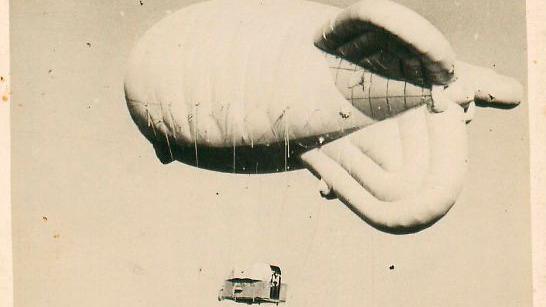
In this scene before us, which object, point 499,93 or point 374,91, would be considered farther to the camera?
point 499,93

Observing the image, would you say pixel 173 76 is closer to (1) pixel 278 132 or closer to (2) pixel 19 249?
(1) pixel 278 132

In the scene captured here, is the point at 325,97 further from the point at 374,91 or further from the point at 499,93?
the point at 499,93

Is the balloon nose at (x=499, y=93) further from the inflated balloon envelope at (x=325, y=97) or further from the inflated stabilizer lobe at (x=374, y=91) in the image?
the inflated stabilizer lobe at (x=374, y=91)

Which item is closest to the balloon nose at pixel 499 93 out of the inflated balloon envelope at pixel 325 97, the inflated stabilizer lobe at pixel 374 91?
→ the inflated balloon envelope at pixel 325 97

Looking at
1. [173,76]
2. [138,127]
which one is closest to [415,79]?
[173,76]

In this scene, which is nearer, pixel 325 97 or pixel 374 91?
pixel 374 91

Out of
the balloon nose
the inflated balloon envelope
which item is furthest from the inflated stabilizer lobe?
the balloon nose

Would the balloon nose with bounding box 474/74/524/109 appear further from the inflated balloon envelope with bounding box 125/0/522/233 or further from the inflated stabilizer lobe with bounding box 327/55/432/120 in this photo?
the inflated stabilizer lobe with bounding box 327/55/432/120

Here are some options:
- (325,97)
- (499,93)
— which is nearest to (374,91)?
(325,97)
